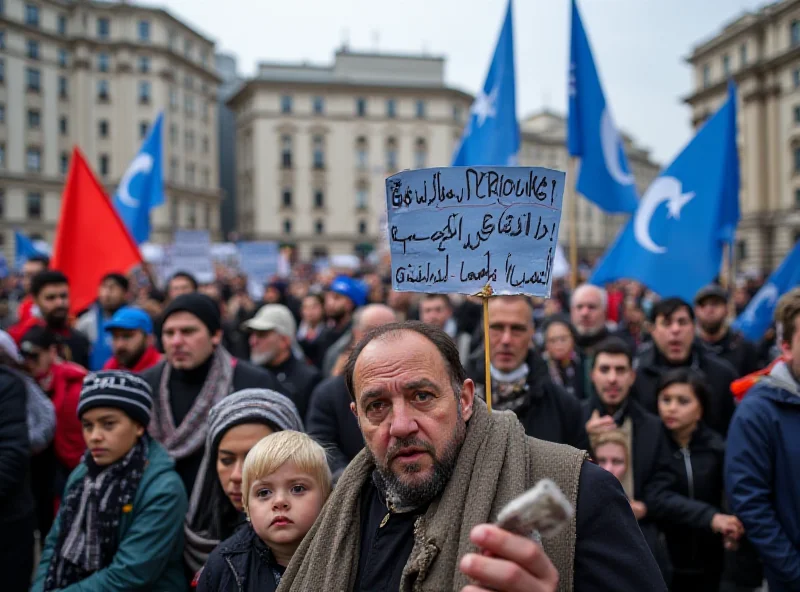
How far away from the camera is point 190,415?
3574mm

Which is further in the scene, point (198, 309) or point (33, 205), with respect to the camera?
point (33, 205)

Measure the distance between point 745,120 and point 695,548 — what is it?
54.4 metres

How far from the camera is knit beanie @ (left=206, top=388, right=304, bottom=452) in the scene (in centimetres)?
290

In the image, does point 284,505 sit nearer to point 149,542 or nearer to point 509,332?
point 149,542

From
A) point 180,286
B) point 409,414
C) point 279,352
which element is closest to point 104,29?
point 180,286

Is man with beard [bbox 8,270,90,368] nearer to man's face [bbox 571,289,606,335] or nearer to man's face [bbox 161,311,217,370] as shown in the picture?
man's face [bbox 161,311,217,370]

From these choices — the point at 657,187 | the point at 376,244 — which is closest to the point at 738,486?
the point at 657,187

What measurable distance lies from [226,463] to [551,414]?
1.59m

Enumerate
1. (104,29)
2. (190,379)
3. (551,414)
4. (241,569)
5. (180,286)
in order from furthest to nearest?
(104,29) < (180,286) < (190,379) < (551,414) < (241,569)

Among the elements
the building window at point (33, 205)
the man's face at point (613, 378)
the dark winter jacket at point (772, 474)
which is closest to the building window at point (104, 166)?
the building window at point (33, 205)

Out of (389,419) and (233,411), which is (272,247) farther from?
(389,419)

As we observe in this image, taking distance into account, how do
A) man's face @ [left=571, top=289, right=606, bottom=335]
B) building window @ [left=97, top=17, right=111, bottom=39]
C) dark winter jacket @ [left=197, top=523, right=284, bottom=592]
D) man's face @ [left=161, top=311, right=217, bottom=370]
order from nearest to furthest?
1. dark winter jacket @ [left=197, top=523, right=284, bottom=592]
2. man's face @ [left=161, top=311, right=217, bottom=370]
3. man's face @ [left=571, top=289, right=606, bottom=335]
4. building window @ [left=97, top=17, right=111, bottom=39]

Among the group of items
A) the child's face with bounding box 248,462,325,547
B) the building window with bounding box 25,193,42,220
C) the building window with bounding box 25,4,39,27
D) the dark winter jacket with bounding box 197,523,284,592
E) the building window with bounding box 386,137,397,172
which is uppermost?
the building window with bounding box 25,4,39,27

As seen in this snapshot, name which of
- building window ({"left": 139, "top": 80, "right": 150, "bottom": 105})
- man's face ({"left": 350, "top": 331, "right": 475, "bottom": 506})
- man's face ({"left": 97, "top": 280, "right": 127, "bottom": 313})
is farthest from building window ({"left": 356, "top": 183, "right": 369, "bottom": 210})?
man's face ({"left": 350, "top": 331, "right": 475, "bottom": 506})
